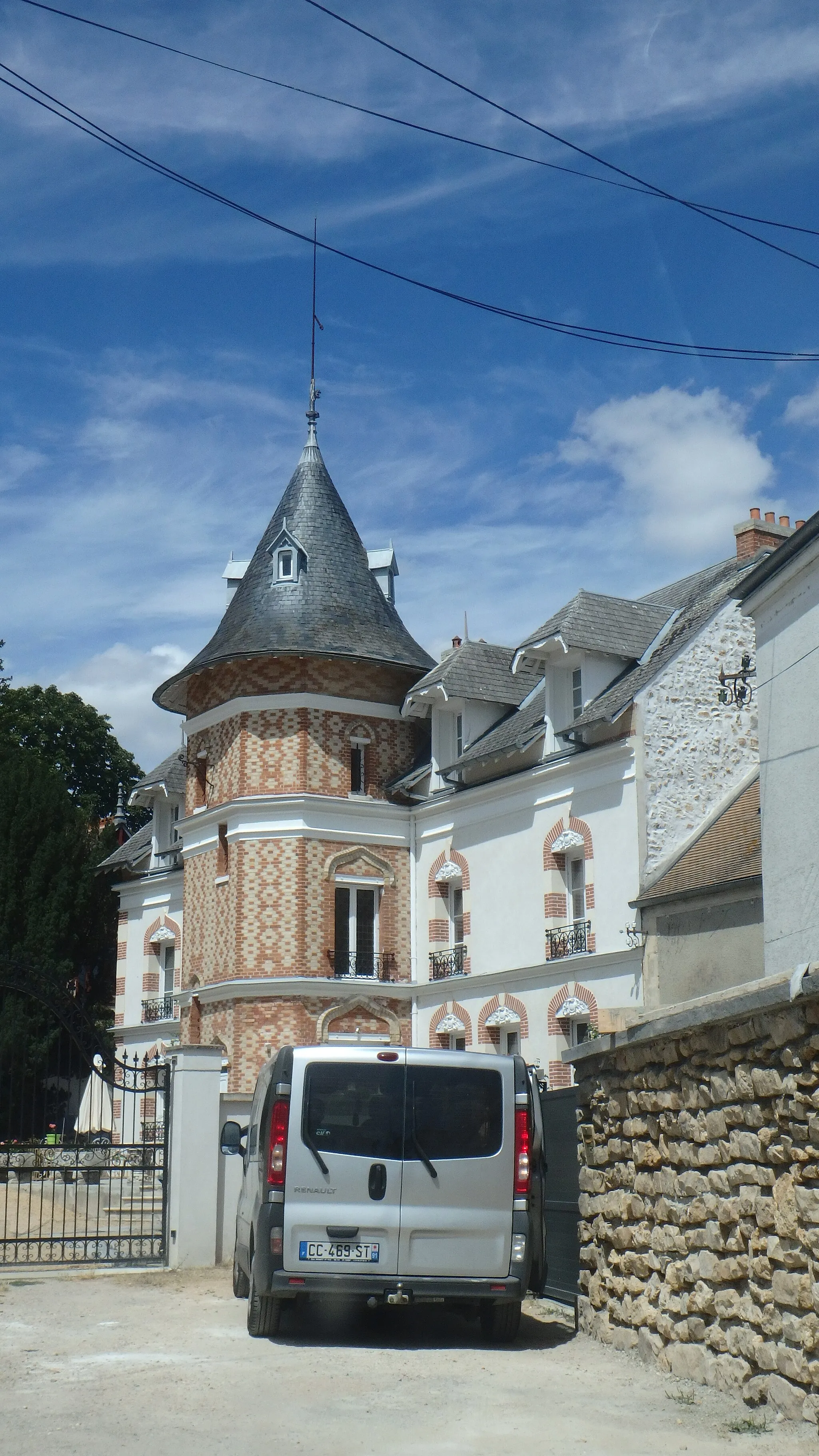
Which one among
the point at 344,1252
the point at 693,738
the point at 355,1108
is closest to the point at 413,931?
the point at 693,738

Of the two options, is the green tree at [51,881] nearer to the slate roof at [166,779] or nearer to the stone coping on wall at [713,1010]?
the slate roof at [166,779]

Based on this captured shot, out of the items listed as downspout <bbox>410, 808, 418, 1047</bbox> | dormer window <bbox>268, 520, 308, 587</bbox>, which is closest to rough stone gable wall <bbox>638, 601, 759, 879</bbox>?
downspout <bbox>410, 808, 418, 1047</bbox>

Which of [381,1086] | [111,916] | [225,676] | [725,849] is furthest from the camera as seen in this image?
[111,916]

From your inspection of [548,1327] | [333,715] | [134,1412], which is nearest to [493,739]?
[333,715]

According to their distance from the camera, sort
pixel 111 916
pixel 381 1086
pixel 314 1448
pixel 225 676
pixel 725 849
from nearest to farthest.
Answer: pixel 314 1448
pixel 381 1086
pixel 725 849
pixel 225 676
pixel 111 916

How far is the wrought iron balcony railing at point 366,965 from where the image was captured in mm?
31047

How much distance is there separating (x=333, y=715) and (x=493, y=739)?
366 centimetres

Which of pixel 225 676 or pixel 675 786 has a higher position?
pixel 225 676

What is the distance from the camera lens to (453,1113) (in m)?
10.8

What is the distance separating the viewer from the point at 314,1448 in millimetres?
7418

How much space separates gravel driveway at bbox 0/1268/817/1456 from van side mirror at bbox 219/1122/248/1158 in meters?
1.75

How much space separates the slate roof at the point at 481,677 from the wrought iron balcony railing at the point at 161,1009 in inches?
411

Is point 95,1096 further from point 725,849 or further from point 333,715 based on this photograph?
point 725,849

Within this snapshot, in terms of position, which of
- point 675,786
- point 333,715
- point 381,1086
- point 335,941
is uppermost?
point 333,715
